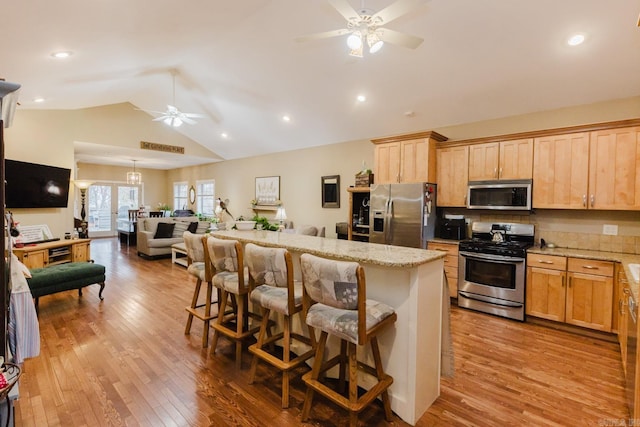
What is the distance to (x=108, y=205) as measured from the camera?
36.2ft

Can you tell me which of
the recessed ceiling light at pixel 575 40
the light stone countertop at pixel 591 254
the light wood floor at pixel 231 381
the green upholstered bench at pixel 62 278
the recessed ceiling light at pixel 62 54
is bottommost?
the light wood floor at pixel 231 381

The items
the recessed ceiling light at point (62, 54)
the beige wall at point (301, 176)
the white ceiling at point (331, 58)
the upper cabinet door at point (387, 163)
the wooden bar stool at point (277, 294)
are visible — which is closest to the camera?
the wooden bar stool at point (277, 294)

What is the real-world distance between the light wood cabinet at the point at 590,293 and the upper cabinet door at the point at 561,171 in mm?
723

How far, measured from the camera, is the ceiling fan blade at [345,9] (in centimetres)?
209

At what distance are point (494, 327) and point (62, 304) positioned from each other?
214 inches

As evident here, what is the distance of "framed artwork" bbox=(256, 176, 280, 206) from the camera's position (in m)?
7.62

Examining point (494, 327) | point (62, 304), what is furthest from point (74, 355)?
point (494, 327)

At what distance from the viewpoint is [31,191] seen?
522 centimetres

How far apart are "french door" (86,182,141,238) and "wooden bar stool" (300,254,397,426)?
37.8 feet

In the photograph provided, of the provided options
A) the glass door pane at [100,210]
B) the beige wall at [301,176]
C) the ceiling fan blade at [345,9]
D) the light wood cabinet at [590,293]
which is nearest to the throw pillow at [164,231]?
the beige wall at [301,176]

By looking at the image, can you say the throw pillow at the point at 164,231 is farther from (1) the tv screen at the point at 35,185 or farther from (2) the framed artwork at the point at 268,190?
(2) the framed artwork at the point at 268,190

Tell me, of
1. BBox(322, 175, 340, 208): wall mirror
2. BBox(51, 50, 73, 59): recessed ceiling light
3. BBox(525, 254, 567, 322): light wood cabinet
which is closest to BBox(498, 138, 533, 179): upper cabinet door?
BBox(525, 254, 567, 322): light wood cabinet

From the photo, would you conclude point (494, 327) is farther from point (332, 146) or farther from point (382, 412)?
point (332, 146)

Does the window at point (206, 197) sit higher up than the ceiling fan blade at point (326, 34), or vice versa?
the ceiling fan blade at point (326, 34)
